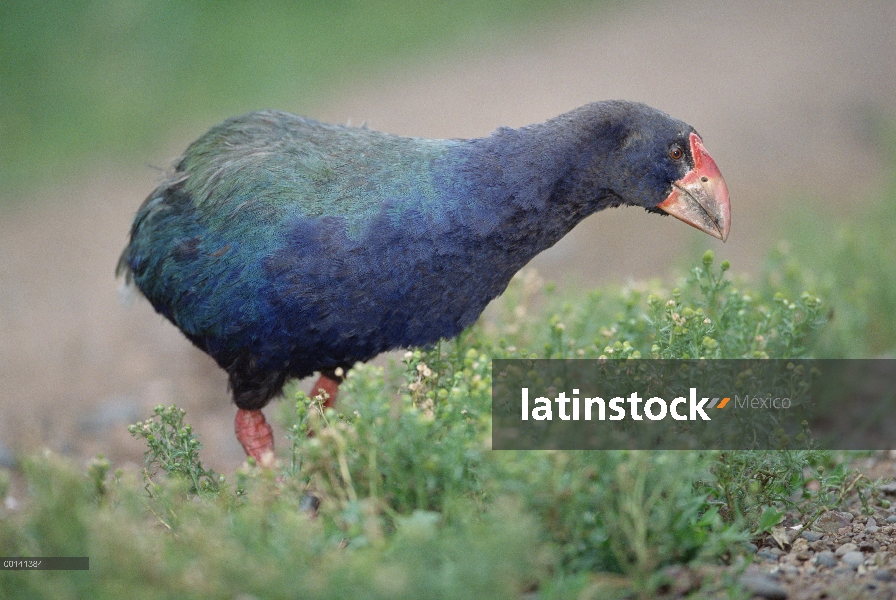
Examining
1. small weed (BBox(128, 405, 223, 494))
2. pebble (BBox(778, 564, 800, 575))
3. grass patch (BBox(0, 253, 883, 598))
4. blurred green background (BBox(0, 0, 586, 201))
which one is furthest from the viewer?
blurred green background (BBox(0, 0, 586, 201))

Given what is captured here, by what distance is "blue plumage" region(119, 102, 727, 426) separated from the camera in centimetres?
358

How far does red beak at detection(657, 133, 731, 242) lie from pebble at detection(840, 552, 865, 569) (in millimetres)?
1244

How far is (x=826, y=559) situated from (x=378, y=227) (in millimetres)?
1860

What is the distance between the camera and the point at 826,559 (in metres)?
3.16

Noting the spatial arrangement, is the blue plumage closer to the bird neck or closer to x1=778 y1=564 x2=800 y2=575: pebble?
the bird neck

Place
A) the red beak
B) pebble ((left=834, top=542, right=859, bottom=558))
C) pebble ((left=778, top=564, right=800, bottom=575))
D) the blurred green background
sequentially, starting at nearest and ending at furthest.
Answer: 1. pebble ((left=778, top=564, right=800, bottom=575))
2. pebble ((left=834, top=542, right=859, bottom=558))
3. the red beak
4. the blurred green background

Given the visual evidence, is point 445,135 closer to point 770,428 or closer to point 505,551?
point 770,428

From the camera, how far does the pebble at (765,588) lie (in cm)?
284

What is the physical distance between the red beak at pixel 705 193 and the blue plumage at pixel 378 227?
0.11 feet

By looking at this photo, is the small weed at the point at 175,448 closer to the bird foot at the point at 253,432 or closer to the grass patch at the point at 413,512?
the grass patch at the point at 413,512

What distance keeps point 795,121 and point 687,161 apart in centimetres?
660

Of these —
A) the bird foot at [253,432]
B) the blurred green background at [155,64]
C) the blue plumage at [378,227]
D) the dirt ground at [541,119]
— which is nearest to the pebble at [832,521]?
the blue plumage at [378,227]

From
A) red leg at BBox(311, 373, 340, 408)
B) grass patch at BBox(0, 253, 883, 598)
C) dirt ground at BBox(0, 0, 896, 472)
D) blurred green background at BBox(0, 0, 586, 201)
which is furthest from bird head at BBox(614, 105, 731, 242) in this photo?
blurred green background at BBox(0, 0, 586, 201)

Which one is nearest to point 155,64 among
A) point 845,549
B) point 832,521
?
point 832,521
